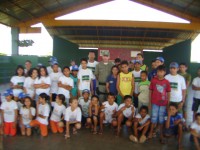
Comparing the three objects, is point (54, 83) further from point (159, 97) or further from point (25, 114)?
point (159, 97)

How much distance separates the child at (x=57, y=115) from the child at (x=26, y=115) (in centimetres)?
41

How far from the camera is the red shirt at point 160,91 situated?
4164 millimetres

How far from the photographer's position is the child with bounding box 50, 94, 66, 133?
4.63m

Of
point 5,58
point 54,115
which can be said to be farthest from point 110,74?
point 5,58

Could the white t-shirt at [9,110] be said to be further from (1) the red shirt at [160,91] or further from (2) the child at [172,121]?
(2) the child at [172,121]

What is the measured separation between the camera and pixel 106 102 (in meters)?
4.84

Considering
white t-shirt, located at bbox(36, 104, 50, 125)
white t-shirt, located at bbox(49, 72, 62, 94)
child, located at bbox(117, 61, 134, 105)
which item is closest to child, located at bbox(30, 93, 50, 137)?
white t-shirt, located at bbox(36, 104, 50, 125)

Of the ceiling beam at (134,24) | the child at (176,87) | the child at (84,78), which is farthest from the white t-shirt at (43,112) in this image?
the ceiling beam at (134,24)

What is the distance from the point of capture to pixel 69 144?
3.95 metres

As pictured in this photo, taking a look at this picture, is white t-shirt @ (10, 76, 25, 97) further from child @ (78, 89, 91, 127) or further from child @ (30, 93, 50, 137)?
child @ (78, 89, 91, 127)

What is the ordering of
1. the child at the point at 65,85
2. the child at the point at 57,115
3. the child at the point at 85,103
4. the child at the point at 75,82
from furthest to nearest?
the child at the point at 75,82 → the child at the point at 65,85 → the child at the point at 85,103 → the child at the point at 57,115

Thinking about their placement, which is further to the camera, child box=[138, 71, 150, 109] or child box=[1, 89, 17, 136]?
child box=[138, 71, 150, 109]

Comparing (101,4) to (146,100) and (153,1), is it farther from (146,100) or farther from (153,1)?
(146,100)

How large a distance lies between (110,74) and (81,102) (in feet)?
3.04
